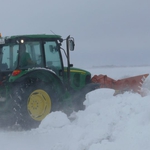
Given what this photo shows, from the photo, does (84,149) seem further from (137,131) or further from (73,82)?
(73,82)

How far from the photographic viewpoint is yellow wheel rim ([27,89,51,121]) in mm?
7910

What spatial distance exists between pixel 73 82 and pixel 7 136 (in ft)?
8.35

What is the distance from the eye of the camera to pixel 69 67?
28.7 ft

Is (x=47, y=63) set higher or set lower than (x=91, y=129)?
higher

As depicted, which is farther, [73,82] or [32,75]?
[73,82]

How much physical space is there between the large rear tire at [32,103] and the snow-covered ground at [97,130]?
0.30 metres

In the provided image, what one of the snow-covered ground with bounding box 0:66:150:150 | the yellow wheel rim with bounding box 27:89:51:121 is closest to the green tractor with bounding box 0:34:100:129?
the yellow wheel rim with bounding box 27:89:51:121

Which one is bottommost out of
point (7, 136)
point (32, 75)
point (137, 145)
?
point (7, 136)

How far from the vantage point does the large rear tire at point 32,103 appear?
25.1 feet

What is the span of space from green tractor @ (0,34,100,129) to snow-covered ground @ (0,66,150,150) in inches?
18.9

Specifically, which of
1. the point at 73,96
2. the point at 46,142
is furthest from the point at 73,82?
the point at 46,142

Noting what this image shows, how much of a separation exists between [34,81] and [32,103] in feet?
1.48

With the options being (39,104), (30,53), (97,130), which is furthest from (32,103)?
(97,130)

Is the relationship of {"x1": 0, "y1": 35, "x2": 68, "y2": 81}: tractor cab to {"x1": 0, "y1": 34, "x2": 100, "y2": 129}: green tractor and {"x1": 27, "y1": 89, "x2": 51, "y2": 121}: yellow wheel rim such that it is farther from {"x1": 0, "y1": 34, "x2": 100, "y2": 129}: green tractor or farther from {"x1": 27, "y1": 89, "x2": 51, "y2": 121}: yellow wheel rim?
{"x1": 27, "y1": 89, "x2": 51, "y2": 121}: yellow wheel rim
